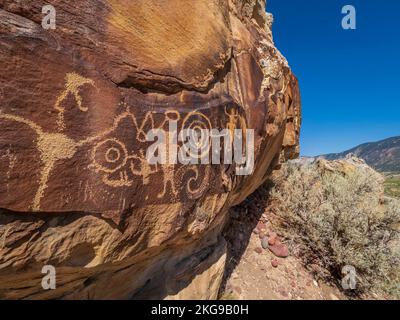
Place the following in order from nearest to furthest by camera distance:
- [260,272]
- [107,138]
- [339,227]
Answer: [107,138]
[260,272]
[339,227]

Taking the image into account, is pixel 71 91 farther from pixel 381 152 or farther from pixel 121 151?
pixel 381 152

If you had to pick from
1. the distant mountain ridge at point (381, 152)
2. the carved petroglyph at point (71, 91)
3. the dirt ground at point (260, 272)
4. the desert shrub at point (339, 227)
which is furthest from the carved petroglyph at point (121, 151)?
the distant mountain ridge at point (381, 152)

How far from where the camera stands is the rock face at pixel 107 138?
155 cm

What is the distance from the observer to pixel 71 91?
172 cm

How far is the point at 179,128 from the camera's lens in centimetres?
226

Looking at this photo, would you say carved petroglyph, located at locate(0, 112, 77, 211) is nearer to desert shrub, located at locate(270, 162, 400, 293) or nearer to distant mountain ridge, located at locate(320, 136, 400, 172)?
desert shrub, located at locate(270, 162, 400, 293)

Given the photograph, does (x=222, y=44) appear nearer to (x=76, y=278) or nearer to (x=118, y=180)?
(x=118, y=180)

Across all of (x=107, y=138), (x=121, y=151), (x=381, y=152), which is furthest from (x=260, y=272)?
(x=381, y=152)

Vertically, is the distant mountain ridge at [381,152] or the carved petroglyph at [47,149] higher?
the distant mountain ridge at [381,152]

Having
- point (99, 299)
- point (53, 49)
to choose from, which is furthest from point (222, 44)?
point (99, 299)

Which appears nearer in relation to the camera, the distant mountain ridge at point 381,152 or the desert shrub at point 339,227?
the desert shrub at point 339,227

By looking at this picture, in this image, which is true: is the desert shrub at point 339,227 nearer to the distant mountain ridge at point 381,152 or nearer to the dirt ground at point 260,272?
the dirt ground at point 260,272

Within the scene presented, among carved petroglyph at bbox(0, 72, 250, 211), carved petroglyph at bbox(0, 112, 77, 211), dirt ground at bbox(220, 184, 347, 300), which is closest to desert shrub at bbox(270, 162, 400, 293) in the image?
dirt ground at bbox(220, 184, 347, 300)

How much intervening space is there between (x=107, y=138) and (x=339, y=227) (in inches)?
166
